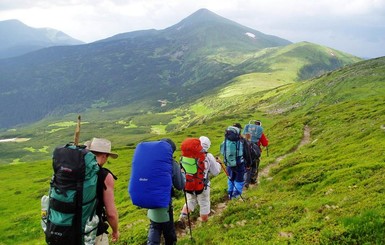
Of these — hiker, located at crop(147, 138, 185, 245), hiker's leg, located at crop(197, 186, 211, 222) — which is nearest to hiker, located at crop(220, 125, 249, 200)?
hiker's leg, located at crop(197, 186, 211, 222)

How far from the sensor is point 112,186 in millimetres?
9430

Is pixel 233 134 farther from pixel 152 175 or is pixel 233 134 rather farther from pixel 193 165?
pixel 152 175

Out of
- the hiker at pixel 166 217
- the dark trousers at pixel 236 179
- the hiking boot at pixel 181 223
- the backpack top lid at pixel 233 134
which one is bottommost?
the hiking boot at pixel 181 223

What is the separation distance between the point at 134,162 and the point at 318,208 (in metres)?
7.78

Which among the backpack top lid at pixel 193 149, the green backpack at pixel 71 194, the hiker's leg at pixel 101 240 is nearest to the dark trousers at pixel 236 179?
the backpack top lid at pixel 193 149

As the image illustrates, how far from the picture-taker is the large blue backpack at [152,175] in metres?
11.2

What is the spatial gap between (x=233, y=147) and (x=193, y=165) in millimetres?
3923

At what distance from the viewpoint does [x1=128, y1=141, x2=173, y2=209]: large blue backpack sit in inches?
440

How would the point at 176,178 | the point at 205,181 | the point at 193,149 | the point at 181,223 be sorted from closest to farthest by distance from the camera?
1. the point at 176,178
2. the point at 193,149
3. the point at 205,181
4. the point at 181,223

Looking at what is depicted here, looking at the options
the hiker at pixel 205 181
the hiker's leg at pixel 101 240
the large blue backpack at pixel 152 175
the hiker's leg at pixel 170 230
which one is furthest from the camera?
the hiker at pixel 205 181

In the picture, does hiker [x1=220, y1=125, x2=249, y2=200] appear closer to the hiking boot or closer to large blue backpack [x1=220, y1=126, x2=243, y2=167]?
large blue backpack [x1=220, y1=126, x2=243, y2=167]

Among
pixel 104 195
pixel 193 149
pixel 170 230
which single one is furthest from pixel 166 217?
pixel 193 149

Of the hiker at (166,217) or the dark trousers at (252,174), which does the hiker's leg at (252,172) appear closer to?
the dark trousers at (252,174)

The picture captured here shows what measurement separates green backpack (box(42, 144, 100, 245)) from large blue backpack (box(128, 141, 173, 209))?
243cm
